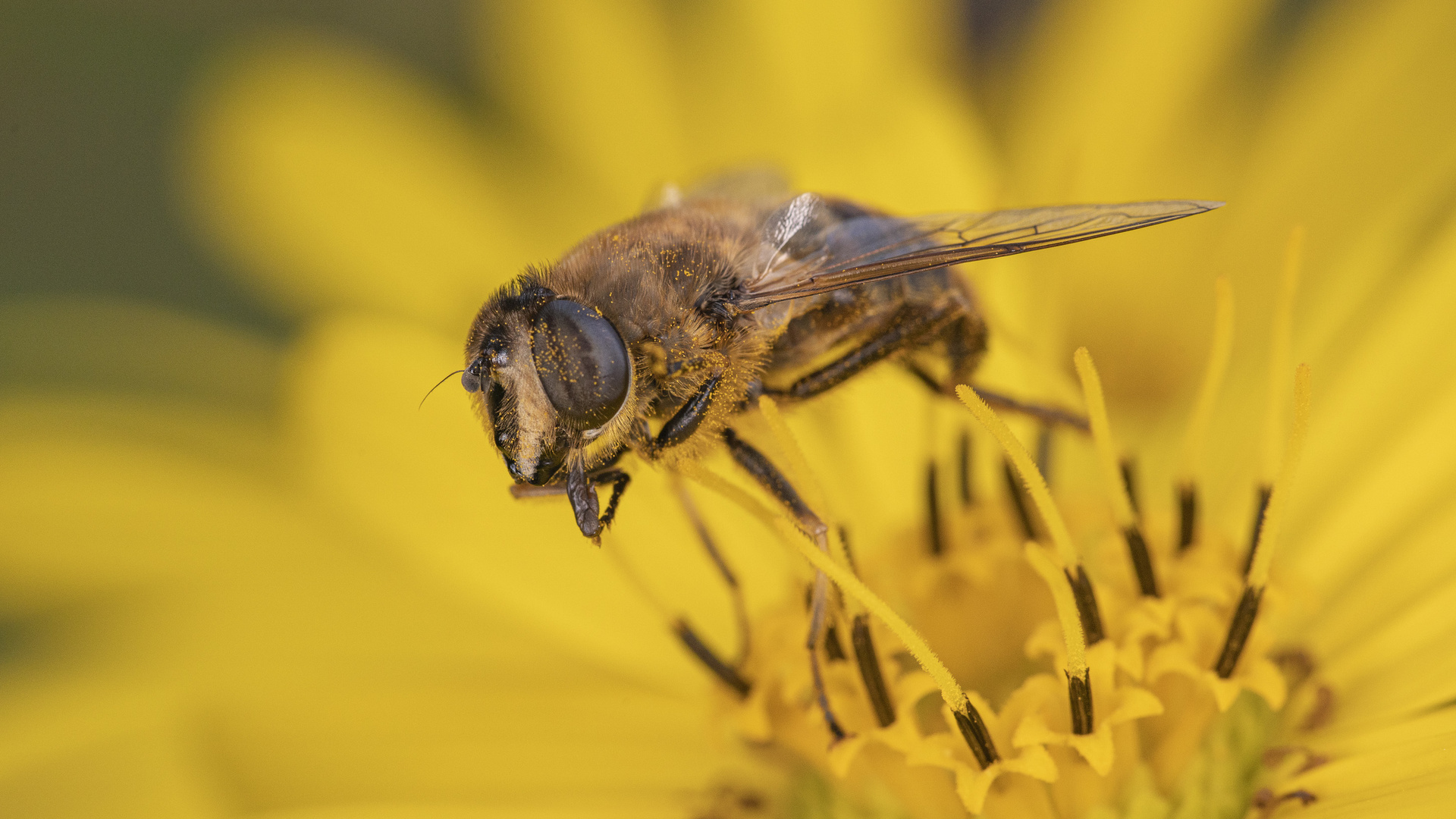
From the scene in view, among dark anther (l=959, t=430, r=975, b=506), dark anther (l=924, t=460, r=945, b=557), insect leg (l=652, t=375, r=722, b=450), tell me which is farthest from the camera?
dark anther (l=959, t=430, r=975, b=506)

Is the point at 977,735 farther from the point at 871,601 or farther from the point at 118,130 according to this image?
the point at 118,130

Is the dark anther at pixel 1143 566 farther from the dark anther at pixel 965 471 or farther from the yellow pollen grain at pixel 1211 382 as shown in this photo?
the dark anther at pixel 965 471

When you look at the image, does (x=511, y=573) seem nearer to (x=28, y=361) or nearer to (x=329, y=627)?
(x=329, y=627)

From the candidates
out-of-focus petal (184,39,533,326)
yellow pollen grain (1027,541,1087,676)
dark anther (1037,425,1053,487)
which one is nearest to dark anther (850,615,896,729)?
yellow pollen grain (1027,541,1087,676)

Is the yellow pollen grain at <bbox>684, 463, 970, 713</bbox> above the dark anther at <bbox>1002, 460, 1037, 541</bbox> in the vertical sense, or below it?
below

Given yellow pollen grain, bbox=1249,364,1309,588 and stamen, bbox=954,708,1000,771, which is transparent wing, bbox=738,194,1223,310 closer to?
yellow pollen grain, bbox=1249,364,1309,588
